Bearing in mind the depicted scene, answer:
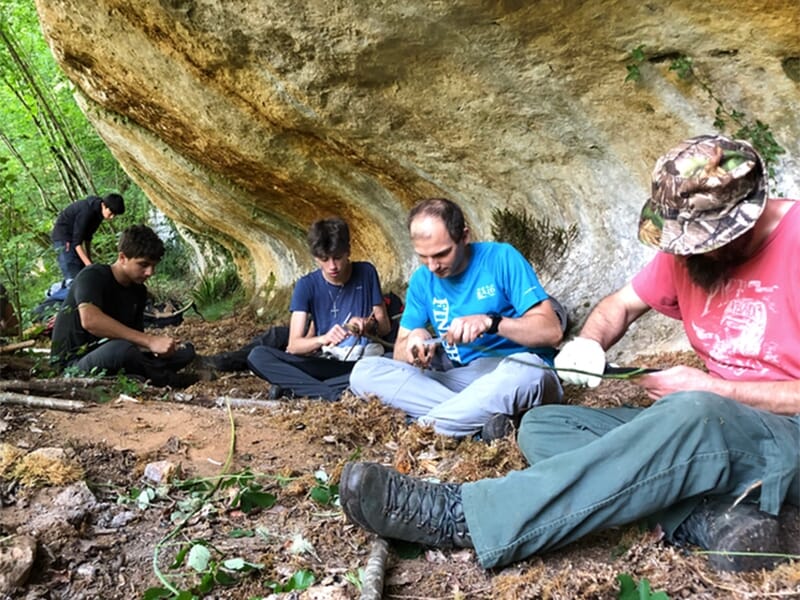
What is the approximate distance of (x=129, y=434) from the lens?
346 centimetres

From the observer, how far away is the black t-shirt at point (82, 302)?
206 inches

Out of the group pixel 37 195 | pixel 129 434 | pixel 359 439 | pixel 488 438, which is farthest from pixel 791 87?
pixel 37 195

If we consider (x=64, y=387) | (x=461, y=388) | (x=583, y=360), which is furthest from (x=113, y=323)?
(x=583, y=360)

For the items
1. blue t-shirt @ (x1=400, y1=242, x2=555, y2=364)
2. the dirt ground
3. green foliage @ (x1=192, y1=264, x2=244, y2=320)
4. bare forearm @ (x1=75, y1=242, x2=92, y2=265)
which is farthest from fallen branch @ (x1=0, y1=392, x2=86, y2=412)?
green foliage @ (x1=192, y1=264, x2=244, y2=320)

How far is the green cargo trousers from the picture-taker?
194 cm

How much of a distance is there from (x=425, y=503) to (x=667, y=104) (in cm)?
336

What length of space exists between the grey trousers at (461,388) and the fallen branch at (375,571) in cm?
105

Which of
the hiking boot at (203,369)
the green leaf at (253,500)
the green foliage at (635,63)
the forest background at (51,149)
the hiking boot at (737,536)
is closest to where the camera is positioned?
the hiking boot at (737,536)

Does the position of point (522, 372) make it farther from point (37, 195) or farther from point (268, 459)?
point (37, 195)

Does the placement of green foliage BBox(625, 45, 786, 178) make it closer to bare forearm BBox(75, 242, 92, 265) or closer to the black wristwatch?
the black wristwatch

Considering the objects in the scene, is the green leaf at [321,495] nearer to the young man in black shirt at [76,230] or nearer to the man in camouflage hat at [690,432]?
Result: the man in camouflage hat at [690,432]

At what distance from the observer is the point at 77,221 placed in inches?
348

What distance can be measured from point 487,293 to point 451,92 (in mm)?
2112

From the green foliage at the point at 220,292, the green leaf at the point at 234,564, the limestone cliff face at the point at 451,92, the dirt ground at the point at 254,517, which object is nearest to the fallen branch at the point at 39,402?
the dirt ground at the point at 254,517
